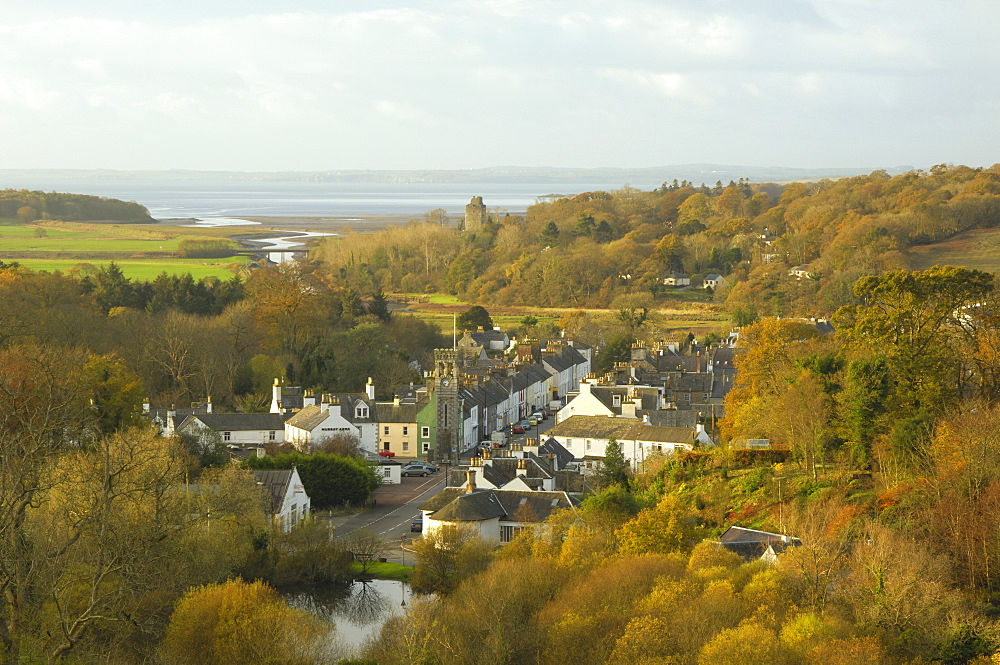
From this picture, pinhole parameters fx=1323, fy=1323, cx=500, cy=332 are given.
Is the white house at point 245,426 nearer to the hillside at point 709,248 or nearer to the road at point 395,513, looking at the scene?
the road at point 395,513

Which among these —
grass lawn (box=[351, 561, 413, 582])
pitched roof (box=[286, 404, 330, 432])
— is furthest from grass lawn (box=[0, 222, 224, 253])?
grass lawn (box=[351, 561, 413, 582])

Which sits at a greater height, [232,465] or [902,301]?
[902,301]

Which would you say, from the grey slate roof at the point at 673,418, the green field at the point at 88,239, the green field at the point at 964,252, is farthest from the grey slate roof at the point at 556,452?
the green field at the point at 88,239

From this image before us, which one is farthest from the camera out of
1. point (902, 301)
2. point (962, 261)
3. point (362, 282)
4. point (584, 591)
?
point (362, 282)

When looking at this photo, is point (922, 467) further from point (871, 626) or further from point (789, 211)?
point (789, 211)

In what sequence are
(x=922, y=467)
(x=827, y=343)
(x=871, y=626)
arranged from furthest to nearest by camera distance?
1. (x=827, y=343)
2. (x=922, y=467)
3. (x=871, y=626)

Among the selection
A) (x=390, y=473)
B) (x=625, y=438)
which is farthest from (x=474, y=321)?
(x=625, y=438)

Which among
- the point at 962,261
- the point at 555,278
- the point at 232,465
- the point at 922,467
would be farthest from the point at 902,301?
the point at 555,278

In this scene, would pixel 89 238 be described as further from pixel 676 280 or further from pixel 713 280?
pixel 713 280
